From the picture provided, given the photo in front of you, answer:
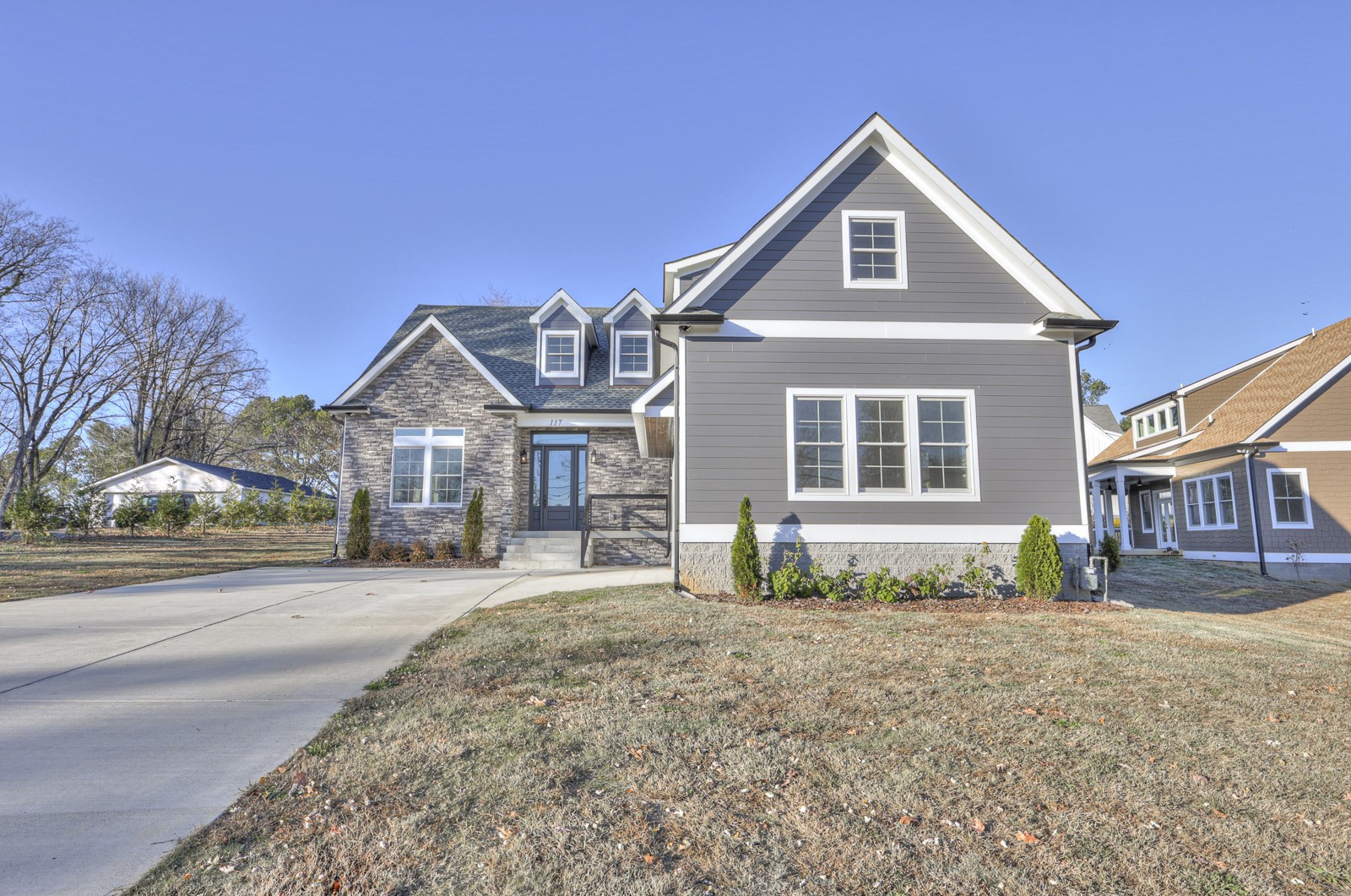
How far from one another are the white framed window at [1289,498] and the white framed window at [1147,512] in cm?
767

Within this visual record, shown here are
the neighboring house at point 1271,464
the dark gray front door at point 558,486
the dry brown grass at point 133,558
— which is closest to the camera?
the dry brown grass at point 133,558

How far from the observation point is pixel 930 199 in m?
10.6

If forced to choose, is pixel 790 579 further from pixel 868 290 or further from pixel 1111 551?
pixel 1111 551

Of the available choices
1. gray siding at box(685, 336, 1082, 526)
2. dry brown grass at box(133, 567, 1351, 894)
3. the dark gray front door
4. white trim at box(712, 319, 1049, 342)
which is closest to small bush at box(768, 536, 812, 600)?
gray siding at box(685, 336, 1082, 526)

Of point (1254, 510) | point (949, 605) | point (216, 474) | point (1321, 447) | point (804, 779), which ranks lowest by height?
point (804, 779)

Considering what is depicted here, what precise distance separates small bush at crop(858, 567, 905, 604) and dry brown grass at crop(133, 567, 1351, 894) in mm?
3239

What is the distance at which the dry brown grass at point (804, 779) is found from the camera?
8.25ft

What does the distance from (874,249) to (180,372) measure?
41.2 m

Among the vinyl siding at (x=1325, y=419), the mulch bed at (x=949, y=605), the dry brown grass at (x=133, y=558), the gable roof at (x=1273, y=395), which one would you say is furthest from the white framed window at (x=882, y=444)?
the vinyl siding at (x=1325, y=419)

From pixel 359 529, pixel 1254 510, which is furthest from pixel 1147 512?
pixel 359 529

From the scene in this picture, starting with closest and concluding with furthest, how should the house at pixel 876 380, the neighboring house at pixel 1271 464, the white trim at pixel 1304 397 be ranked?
1. the house at pixel 876 380
2. the neighboring house at pixel 1271 464
3. the white trim at pixel 1304 397

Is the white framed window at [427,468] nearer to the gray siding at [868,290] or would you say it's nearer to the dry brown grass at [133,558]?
the dry brown grass at [133,558]

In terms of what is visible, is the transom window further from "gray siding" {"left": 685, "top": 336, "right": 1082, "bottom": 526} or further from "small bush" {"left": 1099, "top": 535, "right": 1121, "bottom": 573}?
"small bush" {"left": 1099, "top": 535, "right": 1121, "bottom": 573}

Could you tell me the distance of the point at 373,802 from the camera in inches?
119
